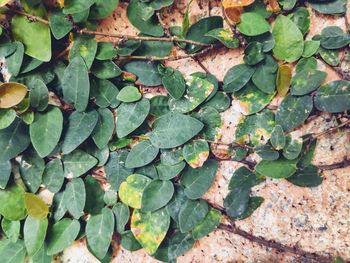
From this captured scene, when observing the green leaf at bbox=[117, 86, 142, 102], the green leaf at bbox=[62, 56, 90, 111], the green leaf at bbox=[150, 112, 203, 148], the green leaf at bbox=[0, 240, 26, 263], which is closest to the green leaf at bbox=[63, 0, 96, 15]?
the green leaf at bbox=[62, 56, 90, 111]

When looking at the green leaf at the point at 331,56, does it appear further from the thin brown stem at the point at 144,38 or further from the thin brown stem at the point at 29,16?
the thin brown stem at the point at 29,16

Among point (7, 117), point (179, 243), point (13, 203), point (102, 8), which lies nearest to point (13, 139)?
point (7, 117)

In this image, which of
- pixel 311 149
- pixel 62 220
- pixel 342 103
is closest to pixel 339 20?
pixel 342 103

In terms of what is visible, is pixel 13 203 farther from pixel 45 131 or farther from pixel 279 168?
pixel 279 168

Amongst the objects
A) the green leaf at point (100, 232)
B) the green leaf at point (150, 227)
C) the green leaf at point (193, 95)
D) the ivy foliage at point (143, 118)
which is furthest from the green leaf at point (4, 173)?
the green leaf at point (193, 95)

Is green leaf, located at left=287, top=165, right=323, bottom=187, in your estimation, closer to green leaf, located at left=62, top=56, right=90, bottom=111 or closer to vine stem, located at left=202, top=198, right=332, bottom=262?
vine stem, located at left=202, top=198, right=332, bottom=262

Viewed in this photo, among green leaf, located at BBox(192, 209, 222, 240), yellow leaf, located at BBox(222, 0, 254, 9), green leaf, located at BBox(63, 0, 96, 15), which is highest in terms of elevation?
green leaf, located at BBox(63, 0, 96, 15)

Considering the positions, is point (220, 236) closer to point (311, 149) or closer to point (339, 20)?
point (311, 149)
